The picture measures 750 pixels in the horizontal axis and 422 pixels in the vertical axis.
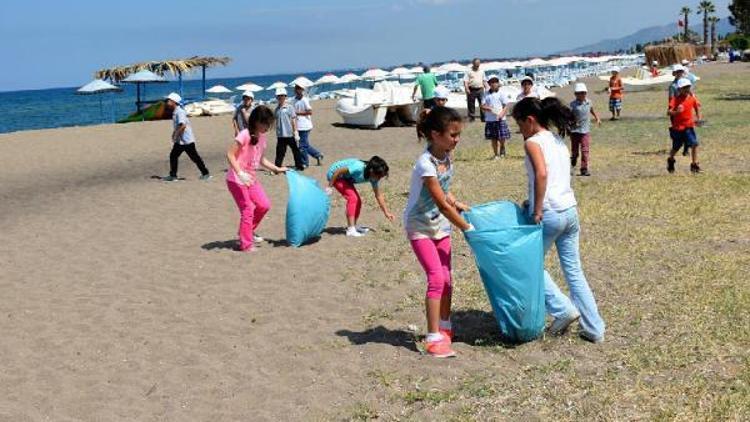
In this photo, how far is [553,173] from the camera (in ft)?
17.5

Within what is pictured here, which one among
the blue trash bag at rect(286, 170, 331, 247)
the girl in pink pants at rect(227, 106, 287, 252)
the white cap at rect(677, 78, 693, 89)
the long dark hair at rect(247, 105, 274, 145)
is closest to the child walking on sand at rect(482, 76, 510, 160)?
the white cap at rect(677, 78, 693, 89)

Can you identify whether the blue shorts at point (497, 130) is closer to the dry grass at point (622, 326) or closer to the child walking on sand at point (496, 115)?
the child walking on sand at point (496, 115)

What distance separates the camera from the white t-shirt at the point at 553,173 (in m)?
5.32

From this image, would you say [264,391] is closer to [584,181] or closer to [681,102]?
[584,181]

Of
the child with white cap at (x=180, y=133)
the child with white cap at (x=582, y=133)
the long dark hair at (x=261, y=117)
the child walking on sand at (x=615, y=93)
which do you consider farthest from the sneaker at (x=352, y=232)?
the child walking on sand at (x=615, y=93)

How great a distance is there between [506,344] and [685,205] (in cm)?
551

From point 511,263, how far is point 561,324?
0.69 metres

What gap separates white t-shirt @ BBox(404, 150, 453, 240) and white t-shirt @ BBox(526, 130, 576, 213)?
0.57 meters

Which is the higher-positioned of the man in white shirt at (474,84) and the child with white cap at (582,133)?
the man in white shirt at (474,84)

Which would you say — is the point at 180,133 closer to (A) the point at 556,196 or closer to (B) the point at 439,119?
(B) the point at 439,119

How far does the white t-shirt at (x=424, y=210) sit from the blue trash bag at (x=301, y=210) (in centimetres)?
377

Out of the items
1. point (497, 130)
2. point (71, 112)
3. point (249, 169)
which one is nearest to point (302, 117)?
point (497, 130)

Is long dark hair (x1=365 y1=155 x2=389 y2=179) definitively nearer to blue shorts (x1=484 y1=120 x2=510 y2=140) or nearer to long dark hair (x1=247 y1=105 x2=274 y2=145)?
long dark hair (x1=247 y1=105 x2=274 y2=145)

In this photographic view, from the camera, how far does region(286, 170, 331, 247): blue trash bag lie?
354 inches
